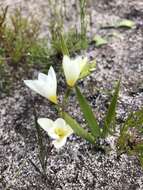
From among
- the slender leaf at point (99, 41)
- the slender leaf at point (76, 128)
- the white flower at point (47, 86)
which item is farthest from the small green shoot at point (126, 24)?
the white flower at point (47, 86)

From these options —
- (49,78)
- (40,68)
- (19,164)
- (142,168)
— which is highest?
(40,68)

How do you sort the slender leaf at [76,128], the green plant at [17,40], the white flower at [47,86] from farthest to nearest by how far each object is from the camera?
the green plant at [17,40] → the slender leaf at [76,128] → the white flower at [47,86]

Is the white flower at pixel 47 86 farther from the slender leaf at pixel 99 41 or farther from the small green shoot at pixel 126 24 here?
the small green shoot at pixel 126 24

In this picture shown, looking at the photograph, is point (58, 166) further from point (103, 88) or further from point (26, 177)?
point (103, 88)

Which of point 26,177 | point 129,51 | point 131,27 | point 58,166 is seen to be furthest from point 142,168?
point 131,27

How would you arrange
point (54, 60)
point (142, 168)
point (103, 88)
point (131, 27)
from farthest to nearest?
point (131, 27), point (54, 60), point (103, 88), point (142, 168)
